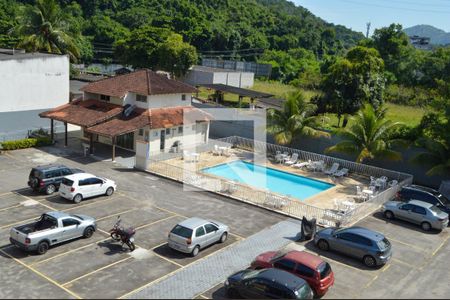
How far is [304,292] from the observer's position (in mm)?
15523

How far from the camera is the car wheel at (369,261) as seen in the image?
20.3 m

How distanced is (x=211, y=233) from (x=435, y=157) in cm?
1913

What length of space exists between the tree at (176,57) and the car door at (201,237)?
51069mm

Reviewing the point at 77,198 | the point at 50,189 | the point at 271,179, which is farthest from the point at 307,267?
the point at 271,179

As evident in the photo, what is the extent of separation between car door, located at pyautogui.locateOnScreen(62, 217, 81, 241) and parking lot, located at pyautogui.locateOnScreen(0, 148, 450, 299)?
412mm

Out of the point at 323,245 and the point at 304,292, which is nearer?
the point at 304,292

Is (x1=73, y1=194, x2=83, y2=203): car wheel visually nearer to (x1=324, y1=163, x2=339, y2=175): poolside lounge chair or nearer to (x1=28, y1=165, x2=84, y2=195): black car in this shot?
(x1=28, y1=165, x2=84, y2=195): black car

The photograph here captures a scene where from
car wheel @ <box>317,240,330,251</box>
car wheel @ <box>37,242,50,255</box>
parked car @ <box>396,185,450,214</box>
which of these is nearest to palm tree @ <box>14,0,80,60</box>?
car wheel @ <box>37,242,50,255</box>

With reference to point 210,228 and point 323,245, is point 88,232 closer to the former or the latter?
point 210,228

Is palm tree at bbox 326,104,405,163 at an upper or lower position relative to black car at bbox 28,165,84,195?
upper

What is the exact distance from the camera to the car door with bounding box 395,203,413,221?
2619 centimetres

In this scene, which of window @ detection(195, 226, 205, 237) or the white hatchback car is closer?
window @ detection(195, 226, 205, 237)

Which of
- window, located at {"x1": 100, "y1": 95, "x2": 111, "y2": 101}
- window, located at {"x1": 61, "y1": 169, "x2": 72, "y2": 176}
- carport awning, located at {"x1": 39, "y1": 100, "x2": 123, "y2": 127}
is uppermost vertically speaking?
window, located at {"x1": 100, "y1": 95, "x2": 111, "y2": 101}

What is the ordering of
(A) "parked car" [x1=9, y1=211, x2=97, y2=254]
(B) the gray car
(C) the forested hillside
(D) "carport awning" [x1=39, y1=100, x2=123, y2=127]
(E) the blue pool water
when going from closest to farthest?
(A) "parked car" [x1=9, y1=211, x2=97, y2=254], (B) the gray car, (E) the blue pool water, (D) "carport awning" [x1=39, y1=100, x2=123, y2=127], (C) the forested hillside
